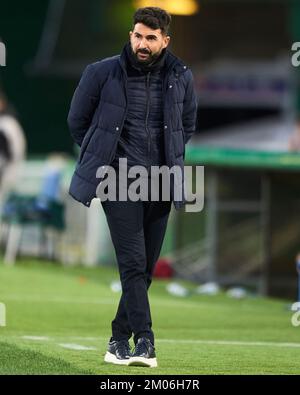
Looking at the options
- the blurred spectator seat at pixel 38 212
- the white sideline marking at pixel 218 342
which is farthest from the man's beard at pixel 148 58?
the blurred spectator seat at pixel 38 212

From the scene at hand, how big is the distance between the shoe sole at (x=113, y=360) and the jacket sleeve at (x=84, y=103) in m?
1.31

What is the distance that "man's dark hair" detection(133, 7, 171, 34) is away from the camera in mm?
8898

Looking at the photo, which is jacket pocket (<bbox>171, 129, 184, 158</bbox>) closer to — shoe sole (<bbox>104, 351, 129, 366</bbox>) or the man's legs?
the man's legs

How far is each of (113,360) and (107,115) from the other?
1.45 meters

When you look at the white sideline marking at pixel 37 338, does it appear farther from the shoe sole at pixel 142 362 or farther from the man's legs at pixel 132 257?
the shoe sole at pixel 142 362

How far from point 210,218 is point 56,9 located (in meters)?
11.0

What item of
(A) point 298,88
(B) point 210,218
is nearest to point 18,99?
(A) point 298,88

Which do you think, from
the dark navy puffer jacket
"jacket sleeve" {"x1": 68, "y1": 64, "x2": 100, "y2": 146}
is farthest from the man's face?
"jacket sleeve" {"x1": 68, "y1": 64, "x2": 100, "y2": 146}

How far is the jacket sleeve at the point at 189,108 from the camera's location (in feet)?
30.6

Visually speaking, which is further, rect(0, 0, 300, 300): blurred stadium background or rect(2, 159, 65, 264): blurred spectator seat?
rect(0, 0, 300, 300): blurred stadium background

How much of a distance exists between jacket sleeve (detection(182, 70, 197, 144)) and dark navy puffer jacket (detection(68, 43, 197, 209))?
0.47 feet

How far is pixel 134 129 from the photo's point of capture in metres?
9.06

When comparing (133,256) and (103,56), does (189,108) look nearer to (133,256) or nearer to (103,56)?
(133,256)
